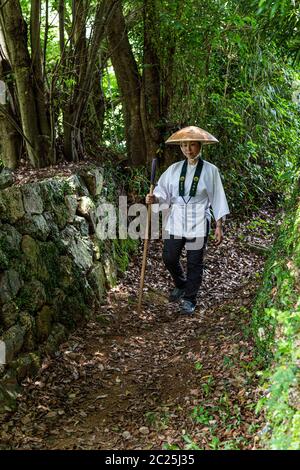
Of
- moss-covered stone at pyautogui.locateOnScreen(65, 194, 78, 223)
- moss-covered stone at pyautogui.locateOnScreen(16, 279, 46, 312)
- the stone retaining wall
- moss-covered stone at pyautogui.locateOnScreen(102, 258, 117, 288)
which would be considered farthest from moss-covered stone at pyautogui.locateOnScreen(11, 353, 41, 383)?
moss-covered stone at pyautogui.locateOnScreen(102, 258, 117, 288)

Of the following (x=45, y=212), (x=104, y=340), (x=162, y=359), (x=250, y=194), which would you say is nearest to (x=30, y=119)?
(x=45, y=212)

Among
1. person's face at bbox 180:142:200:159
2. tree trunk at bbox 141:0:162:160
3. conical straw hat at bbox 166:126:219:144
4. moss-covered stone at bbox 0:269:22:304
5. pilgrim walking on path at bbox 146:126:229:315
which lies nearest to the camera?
moss-covered stone at bbox 0:269:22:304

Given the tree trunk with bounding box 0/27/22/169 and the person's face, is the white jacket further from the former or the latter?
the tree trunk with bounding box 0/27/22/169

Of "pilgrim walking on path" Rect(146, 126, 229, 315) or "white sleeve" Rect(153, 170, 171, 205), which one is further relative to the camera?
"white sleeve" Rect(153, 170, 171, 205)

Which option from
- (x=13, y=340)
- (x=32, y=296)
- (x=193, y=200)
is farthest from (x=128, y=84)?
(x=13, y=340)

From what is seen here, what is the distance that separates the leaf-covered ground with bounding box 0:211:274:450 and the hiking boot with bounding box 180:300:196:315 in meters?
0.08

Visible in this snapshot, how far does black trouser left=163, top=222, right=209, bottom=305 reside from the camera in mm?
6594

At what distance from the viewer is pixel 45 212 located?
5887mm

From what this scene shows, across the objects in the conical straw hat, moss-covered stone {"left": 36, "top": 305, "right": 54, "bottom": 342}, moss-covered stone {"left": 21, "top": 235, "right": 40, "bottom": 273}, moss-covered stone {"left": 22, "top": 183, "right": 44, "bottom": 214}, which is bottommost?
moss-covered stone {"left": 36, "top": 305, "right": 54, "bottom": 342}

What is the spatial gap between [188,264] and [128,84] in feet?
11.7

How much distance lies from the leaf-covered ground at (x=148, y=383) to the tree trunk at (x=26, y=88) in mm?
2131

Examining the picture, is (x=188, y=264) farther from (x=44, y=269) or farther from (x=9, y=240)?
(x=9, y=240)

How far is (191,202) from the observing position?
21.7ft

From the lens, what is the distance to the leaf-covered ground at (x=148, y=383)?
13.0 feet
